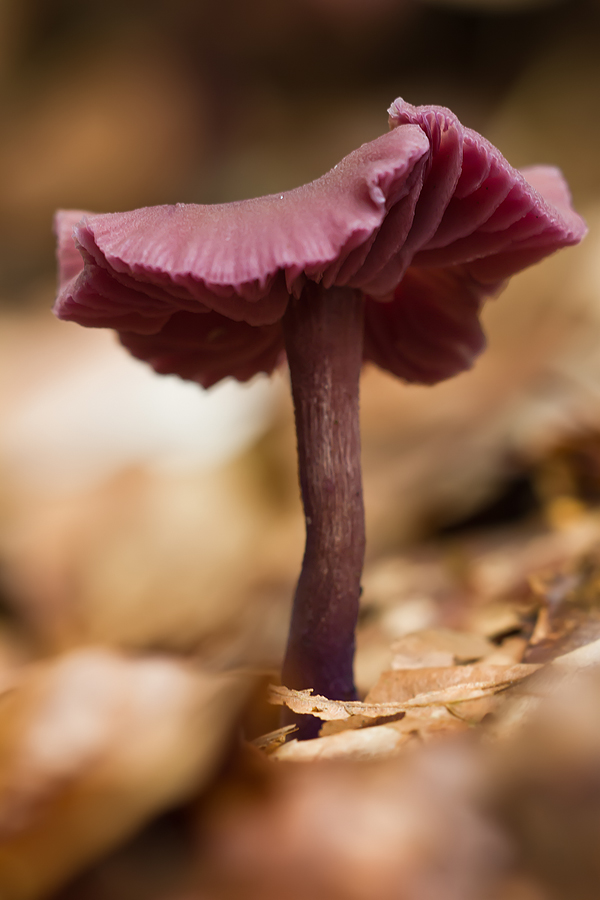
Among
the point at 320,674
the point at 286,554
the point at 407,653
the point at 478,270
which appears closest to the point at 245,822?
the point at 320,674

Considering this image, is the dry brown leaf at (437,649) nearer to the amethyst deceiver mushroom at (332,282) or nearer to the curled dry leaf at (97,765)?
the amethyst deceiver mushroom at (332,282)

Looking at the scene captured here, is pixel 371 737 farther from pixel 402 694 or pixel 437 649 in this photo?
pixel 437 649

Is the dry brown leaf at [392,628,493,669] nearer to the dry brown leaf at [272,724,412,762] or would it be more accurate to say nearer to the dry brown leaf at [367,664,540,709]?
the dry brown leaf at [367,664,540,709]

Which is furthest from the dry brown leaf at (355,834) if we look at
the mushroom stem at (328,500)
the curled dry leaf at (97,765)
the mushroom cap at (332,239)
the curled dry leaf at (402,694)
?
the mushroom cap at (332,239)

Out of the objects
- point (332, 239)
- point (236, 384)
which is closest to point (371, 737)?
point (332, 239)

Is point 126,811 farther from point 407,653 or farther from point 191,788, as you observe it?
point 407,653
